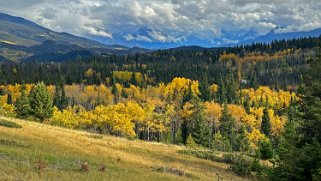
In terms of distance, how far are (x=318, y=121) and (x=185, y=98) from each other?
149586mm

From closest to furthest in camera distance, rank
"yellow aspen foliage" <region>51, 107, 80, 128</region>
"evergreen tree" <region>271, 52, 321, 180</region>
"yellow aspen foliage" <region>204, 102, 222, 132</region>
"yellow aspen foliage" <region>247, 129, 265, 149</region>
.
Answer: "evergreen tree" <region>271, 52, 321, 180</region> < "yellow aspen foliage" <region>51, 107, 80, 128</region> < "yellow aspen foliage" <region>247, 129, 265, 149</region> < "yellow aspen foliage" <region>204, 102, 222, 132</region>

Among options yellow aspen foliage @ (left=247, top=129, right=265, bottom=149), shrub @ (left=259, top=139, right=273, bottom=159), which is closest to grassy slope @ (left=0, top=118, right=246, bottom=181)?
shrub @ (left=259, top=139, right=273, bottom=159)

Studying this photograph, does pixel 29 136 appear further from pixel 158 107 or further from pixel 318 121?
pixel 158 107

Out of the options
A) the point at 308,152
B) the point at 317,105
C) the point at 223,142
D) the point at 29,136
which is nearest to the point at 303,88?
the point at 317,105

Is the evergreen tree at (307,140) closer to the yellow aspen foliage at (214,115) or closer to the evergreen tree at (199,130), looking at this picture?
the evergreen tree at (199,130)

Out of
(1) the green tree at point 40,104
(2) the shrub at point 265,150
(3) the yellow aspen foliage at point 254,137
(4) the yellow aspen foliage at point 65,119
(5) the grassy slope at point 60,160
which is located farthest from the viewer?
(3) the yellow aspen foliage at point 254,137

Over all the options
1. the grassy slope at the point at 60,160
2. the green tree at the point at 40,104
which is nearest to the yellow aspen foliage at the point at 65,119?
the green tree at the point at 40,104

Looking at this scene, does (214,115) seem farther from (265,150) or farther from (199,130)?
(265,150)

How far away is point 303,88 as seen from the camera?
34156 mm

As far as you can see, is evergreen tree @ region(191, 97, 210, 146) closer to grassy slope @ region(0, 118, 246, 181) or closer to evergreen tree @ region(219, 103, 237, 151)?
evergreen tree @ region(219, 103, 237, 151)

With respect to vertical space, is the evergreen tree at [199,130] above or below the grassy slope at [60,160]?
below

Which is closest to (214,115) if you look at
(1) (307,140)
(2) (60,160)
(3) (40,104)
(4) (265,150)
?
(3) (40,104)

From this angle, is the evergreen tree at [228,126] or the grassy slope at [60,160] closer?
the grassy slope at [60,160]

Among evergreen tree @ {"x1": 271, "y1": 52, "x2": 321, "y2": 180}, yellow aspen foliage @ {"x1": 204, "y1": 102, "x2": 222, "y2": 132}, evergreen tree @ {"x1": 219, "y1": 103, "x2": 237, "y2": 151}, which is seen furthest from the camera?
yellow aspen foliage @ {"x1": 204, "y1": 102, "x2": 222, "y2": 132}
